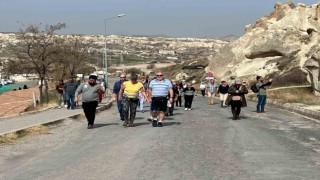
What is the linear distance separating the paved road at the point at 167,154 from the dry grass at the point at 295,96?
12.4 meters

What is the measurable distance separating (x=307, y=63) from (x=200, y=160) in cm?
2365

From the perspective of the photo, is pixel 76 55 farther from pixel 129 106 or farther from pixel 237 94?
pixel 129 106

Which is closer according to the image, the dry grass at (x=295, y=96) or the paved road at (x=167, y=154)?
the paved road at (x=167, y=154)

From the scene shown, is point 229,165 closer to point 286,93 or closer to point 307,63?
point 307,63

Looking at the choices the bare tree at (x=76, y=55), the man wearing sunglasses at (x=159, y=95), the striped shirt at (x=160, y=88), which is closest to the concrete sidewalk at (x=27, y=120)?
the man wearing sunglasses at (x=159, y=95)


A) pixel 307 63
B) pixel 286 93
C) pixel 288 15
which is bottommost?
pixel 286 93

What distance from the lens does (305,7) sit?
53344 millimetres

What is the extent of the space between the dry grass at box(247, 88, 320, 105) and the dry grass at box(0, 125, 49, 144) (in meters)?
15.0

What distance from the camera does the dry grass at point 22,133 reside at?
13385mm

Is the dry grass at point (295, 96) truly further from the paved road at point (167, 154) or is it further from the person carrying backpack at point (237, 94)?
the paved road at point (167, 154)

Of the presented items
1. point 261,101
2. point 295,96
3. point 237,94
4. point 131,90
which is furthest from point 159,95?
point 295,96

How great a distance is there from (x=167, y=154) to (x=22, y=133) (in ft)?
19.6

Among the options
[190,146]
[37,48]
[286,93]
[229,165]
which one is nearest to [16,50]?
[37,48]

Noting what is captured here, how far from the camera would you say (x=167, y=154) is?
33.7 feet
